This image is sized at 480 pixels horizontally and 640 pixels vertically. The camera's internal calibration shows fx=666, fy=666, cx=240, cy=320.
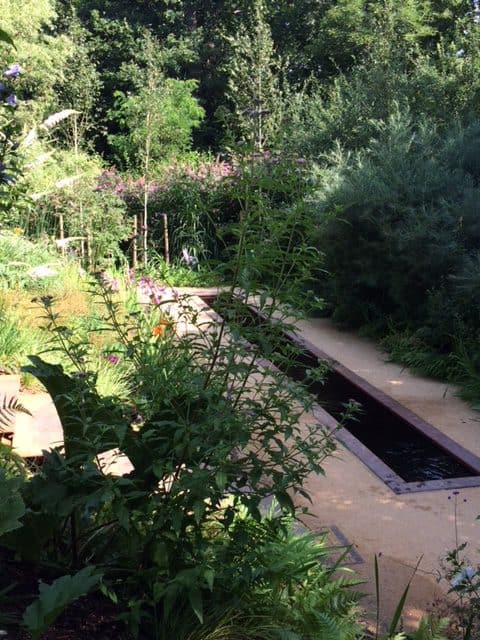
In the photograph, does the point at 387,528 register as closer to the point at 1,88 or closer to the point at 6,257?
the point at 1,88

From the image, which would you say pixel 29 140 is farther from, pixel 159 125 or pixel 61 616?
pixel 159 125

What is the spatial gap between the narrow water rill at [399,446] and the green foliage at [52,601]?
7.11 feet

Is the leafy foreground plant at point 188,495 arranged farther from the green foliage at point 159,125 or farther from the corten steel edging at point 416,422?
the green foliage at point 159,125

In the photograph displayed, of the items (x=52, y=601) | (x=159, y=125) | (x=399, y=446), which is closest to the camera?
(x=52, y=601)

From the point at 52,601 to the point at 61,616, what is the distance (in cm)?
54

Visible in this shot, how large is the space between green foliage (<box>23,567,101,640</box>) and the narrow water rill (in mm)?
2166

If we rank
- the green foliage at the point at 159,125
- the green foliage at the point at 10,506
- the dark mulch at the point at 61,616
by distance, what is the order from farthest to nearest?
the green foliage at the point at 159,125 < the dark mulch at the point at 61,616 < the green foliage at the point at 10,506

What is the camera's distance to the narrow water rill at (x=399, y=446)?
409 cm

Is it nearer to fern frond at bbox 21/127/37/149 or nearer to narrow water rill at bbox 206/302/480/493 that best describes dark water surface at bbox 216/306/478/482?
narrow water rill at bbox 206/302/480/493

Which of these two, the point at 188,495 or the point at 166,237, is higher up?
the point at 166,237

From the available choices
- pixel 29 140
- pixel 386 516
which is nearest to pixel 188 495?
pixel 386 516

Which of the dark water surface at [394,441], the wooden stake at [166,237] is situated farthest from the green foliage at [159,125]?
the dark water surface at [394,441]

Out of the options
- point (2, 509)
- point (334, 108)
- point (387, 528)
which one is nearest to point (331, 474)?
point (387, 528)

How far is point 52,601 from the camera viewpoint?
1.54m
